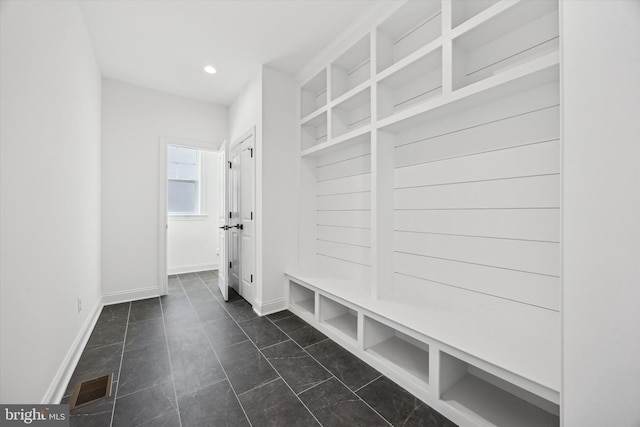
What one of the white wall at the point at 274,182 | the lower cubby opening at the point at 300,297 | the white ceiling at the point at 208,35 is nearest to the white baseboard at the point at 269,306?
the white wall at the point at 274,182

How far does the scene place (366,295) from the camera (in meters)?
2.15

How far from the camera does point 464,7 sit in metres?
1.67

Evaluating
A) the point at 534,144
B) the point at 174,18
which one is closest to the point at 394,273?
the point at 534,144

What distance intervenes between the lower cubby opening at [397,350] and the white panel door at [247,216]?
157 centimetres

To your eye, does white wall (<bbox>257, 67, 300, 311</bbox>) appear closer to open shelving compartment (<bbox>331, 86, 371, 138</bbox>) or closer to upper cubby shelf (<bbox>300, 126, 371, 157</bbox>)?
upper cubby shelf (<bbox>300, 126, 371, 157</bbox>)

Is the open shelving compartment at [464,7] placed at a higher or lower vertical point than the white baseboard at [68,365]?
higher

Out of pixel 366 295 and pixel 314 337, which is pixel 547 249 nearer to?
pixel 366 295

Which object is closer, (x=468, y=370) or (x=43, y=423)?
(x=43, y=423)

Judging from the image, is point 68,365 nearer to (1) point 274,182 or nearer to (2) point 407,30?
(1) point 274,182

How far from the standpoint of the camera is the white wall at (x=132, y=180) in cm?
325

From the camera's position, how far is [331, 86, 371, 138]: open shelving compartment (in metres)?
2.46

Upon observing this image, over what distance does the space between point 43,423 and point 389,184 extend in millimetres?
2496

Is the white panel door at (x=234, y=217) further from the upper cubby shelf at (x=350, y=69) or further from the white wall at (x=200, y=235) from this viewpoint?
the upper cubby shelf at (x=350, y=69)

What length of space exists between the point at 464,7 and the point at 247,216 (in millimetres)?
2831
